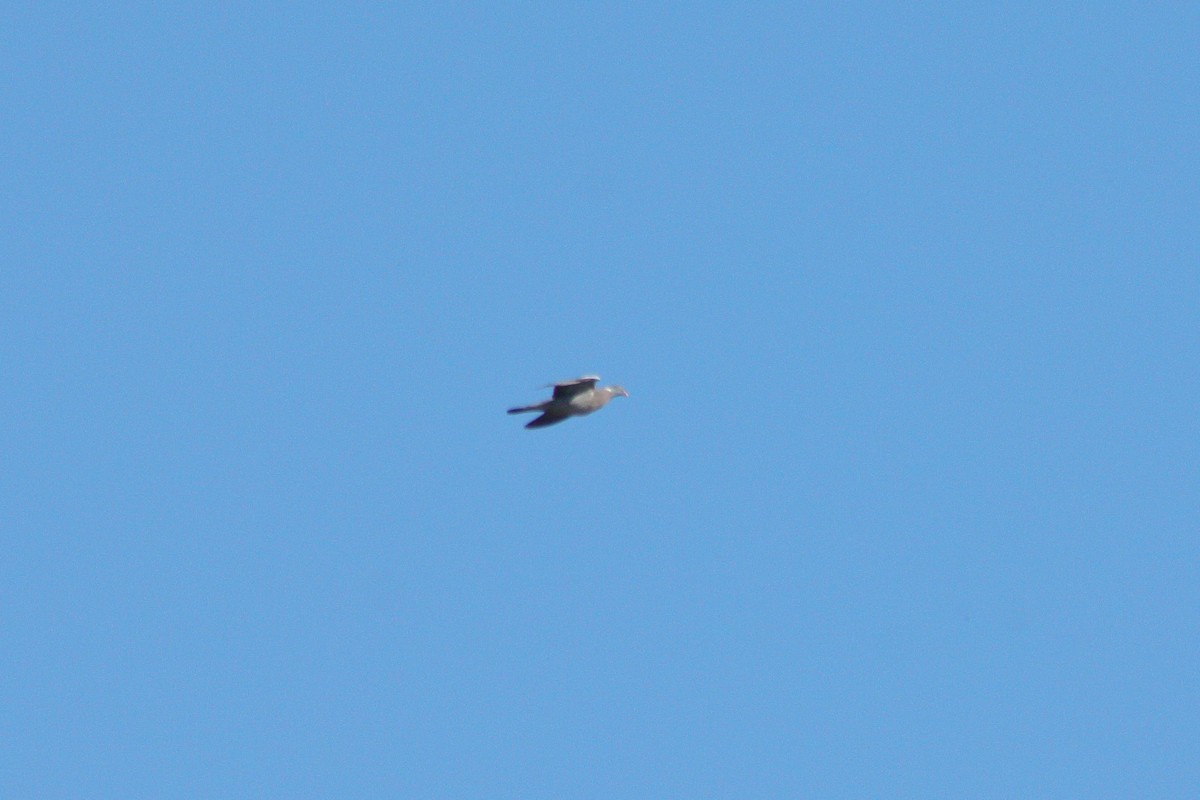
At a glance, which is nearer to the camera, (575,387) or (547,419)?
(575,387)

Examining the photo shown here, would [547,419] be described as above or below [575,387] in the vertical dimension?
below

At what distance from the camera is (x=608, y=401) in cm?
4353

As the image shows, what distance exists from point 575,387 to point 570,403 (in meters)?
0.35

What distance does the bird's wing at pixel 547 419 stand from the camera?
43.1 meters

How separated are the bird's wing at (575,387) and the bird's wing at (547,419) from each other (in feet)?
1.30

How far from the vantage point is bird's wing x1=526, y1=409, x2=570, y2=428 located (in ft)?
141

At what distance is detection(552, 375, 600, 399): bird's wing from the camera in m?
42.4

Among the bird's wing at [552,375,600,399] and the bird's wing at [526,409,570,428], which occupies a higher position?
the bird's wing at [552,375,600,399]

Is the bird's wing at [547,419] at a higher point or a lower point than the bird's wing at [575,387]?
lower

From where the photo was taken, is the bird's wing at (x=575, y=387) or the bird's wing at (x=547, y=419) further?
the bird's wing at (x=547, y=419)

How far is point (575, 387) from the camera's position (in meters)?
42.9

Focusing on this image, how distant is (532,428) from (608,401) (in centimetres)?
166

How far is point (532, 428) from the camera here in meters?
43.1

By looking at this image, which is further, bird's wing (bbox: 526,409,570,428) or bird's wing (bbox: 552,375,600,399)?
bird's wing (bbox: 526,409,570,428)
